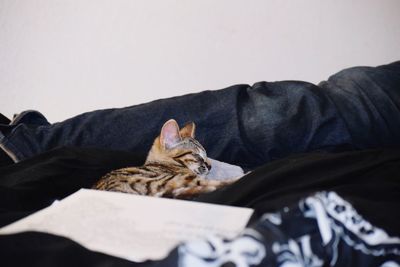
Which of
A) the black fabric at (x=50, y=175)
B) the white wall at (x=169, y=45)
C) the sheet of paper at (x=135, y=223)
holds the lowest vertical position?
the black fabric at (x=50, y=175)

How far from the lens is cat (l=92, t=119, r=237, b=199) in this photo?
98cm

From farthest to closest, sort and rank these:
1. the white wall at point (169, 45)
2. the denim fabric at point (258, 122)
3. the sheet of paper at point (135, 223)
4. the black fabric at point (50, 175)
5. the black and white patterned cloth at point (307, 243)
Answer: the white wall at point (169, 45) < the denim fabric at point (258, 122) < the black fabric at point (50, 175) < the sheet of paper at point (135, 223) < the black and white patterned cloth at point (307, 243)

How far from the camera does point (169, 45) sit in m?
1.70

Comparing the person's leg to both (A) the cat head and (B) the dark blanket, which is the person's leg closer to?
(B) the dark blanket

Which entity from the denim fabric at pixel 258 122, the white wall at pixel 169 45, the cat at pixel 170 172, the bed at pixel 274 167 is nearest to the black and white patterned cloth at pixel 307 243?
the bed at pixel 274 167

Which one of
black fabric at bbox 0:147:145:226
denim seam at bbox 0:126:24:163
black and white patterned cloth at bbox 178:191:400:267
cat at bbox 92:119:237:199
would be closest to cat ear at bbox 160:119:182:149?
cat at bbox 92:119:237:199

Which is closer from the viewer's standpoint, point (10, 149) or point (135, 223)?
point (135, 223)

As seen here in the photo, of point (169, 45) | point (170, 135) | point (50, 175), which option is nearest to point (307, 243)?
point (50, 175)

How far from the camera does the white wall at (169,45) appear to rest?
164 cm

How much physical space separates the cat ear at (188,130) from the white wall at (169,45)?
52 centimetres

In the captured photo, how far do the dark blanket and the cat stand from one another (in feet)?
0.28

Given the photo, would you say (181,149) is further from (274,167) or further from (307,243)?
(307,243)

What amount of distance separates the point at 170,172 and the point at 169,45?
75cm

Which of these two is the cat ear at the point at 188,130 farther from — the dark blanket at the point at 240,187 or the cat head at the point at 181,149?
the dark blanket at the point at 240,187
